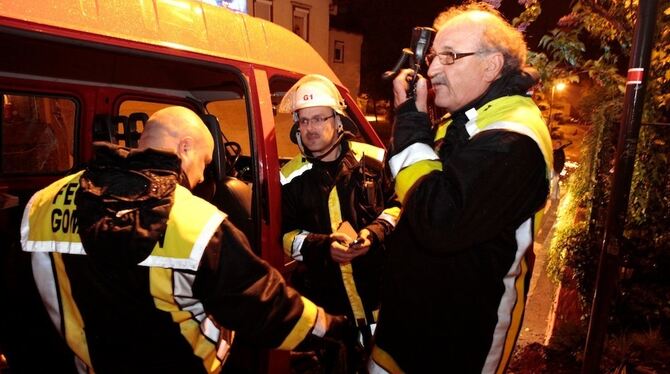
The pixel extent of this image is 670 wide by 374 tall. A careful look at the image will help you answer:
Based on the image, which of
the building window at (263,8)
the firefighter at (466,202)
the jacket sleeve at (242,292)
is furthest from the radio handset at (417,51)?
the building window at (263,8)

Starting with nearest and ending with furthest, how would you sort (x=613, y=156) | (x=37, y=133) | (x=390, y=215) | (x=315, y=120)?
(x=390, y=215), (x=315, y=120), (x=37, y=133), (x=613, y=156)

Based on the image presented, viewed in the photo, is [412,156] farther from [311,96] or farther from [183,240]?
[311,96]

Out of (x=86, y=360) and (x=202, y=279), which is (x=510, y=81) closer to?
(x=202, y=279)

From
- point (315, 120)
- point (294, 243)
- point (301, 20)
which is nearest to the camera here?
point (294, 243)

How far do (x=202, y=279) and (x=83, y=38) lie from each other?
1.22m

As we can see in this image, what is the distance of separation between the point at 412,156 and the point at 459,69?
384 mm

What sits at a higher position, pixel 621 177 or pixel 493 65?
pixel 493 65

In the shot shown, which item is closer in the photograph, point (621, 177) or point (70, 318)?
point (70, 318)

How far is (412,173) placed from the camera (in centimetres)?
139

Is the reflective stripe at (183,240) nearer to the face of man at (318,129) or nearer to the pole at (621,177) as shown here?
the face of man at (318,129)

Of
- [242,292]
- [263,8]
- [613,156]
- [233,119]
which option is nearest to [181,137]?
[242,292]

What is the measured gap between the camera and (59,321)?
4.73 ft

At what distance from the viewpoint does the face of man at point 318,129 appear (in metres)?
2.59

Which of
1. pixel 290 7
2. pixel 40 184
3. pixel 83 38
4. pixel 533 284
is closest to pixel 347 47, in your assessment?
pixel 290 7
